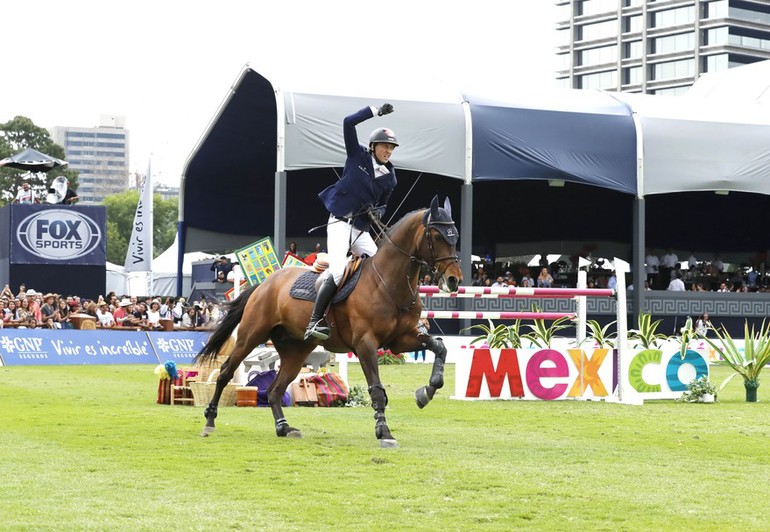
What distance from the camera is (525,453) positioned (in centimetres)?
1028

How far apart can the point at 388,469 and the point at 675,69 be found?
130m

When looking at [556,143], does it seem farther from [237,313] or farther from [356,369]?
[237,313]

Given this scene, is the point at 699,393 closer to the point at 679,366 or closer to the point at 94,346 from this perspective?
the point at 679,366

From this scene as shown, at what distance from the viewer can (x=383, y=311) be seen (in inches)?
437

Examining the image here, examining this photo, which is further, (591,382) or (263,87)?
(263,87)

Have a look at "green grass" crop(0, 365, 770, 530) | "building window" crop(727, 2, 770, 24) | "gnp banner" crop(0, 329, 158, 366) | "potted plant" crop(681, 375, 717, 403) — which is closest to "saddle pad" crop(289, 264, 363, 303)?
"green grass" crop(0, 365, 770, 530)

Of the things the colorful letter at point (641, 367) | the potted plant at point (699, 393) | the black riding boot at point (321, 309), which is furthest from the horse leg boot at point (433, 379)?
the potted plant at point (699, 393)

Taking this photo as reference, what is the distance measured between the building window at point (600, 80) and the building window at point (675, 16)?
8.54 metres

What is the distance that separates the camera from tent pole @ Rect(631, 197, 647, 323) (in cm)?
3634

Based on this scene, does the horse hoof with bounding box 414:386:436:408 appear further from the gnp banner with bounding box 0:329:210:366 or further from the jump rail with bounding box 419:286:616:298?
the gnp banner with bounding box 0:329:210:366

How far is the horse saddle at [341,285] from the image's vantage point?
11492 mm

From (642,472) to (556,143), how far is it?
2700 cm

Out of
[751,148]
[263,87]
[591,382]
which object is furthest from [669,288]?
[591,382]

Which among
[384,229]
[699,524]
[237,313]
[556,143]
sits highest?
[556,143]
